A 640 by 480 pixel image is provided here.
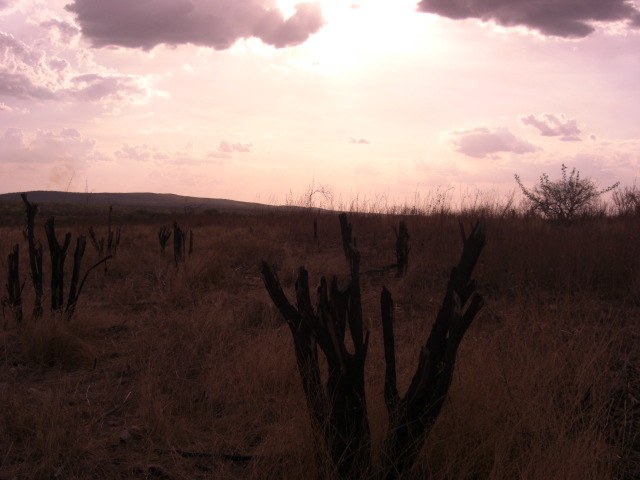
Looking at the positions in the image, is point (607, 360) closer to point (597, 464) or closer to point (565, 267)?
point (597, 464)

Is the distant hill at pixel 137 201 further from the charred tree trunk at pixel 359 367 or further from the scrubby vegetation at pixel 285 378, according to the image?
the charred tree trunk at pixel 359 367

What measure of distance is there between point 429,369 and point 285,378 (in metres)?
1.78

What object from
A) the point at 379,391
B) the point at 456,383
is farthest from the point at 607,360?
the point at 379,391

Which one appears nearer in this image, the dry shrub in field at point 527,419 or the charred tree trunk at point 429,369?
the charred tree trunk at point 429,369

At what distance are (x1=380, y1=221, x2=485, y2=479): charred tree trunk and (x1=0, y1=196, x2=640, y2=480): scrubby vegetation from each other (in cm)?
17

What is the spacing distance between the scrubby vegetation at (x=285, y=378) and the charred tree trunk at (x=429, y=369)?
168 millimetres

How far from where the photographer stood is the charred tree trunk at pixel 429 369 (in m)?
2.07

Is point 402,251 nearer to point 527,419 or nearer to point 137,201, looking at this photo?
point 527,419

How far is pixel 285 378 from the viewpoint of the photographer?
11.9 ft

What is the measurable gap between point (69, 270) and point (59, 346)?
5.21 meters

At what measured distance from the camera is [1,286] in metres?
7.22

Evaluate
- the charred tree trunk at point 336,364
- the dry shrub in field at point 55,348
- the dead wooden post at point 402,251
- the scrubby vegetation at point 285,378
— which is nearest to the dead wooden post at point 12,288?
the scrubby vegetation at point 285,378

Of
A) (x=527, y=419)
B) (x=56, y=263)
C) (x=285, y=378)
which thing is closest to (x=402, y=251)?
(x=285, y=378)

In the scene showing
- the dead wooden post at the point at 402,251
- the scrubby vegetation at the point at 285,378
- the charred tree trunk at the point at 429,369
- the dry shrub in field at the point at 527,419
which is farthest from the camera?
the dead wooden post at the point at 402,251
